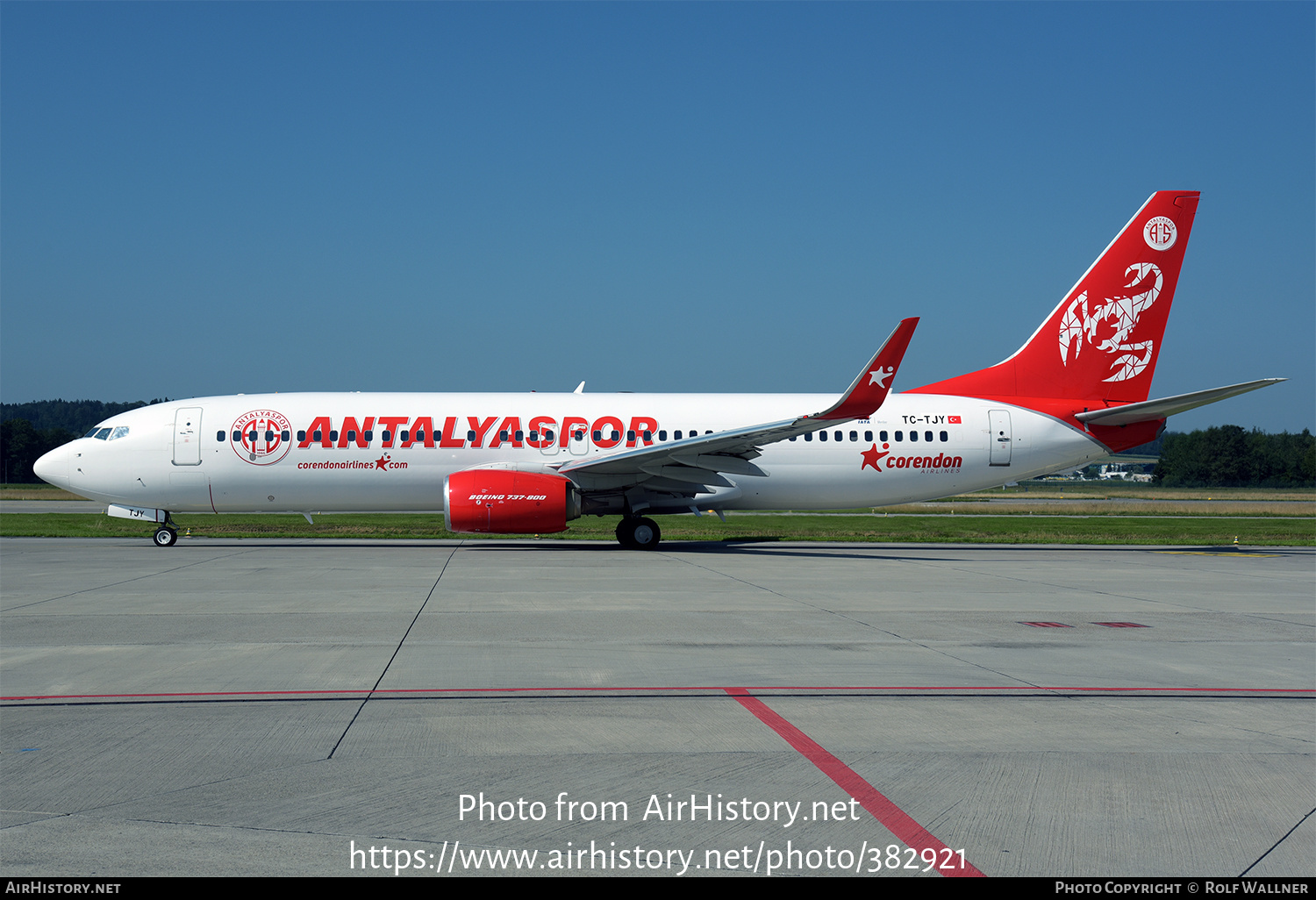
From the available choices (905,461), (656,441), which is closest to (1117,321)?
(905,461)

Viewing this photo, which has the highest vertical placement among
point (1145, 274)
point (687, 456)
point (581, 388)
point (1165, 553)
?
point (1145, 274)

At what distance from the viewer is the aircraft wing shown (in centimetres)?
1833

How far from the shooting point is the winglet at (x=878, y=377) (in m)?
18.1

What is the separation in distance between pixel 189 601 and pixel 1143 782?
10.6 meters

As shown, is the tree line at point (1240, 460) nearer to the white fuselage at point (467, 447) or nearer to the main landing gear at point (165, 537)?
the white fuselage at point (467, 447)

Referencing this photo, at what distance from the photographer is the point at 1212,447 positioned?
11006 cm

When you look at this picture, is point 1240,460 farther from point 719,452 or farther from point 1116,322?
point 719,452

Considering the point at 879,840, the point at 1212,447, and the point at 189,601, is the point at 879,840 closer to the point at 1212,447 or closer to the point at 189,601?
the point at 189,601

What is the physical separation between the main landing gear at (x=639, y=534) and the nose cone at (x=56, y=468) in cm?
1226

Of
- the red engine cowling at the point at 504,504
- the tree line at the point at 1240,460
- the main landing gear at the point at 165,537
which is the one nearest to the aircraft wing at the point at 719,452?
the red engine cowling at the point at 504,504

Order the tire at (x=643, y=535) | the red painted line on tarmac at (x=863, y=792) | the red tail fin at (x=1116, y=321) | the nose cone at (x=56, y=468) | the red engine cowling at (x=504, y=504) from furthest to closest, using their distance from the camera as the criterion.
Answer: the red tail fin at (x=1116, y=321), the tire at (x=643, y=535), the nose cone at (x=56, y=468), the red engine cowling at (x=504, y=504), the red painted line on tarmac at (x=863, y=792)

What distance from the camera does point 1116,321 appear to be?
2362 centimetres

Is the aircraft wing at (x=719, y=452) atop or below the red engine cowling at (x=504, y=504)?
atop
